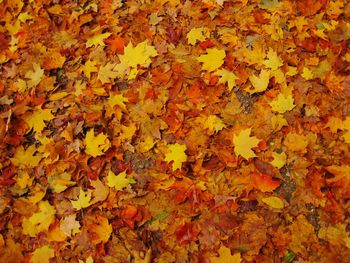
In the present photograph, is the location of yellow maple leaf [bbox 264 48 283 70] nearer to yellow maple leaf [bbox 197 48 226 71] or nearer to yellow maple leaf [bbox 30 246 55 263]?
yellow maple leaf [bbox 197 48 226 71]

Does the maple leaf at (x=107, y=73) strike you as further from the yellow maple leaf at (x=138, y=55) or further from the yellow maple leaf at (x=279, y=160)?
the yellow maple leaf at (x=279, y=160)

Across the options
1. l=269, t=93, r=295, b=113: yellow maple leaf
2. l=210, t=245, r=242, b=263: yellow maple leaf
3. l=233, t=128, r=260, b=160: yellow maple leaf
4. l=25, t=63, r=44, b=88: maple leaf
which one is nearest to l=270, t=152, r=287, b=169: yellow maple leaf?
l=233, t=128, r=260, b=160: yellow maple leaf

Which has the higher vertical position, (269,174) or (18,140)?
(18,140)

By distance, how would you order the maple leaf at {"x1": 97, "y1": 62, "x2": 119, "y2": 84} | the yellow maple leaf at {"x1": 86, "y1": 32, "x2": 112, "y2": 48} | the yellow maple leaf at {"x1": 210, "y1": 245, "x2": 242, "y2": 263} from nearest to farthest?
1. the yellow maple leaf at {"x1": 210, "y1": 245, "x2": 242, "y2": 263}
2. the maple leaf at {"x1": 97, "y1": 62, "x2": 119, "y2": 84}
3. the yellow maple leaf at {"x1": 86, "y1": 32, "x2": 112, "y2": 48}

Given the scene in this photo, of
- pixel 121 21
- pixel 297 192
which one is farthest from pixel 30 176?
pixel 297 192

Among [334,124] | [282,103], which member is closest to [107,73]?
[282,103]

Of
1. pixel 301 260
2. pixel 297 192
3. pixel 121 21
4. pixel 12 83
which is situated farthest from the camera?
pixel 121 21

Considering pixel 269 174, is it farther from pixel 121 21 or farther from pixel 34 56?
pixel 34 56

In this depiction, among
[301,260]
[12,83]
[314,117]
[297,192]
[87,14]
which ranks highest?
[87,14]

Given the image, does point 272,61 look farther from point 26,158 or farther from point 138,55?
point 26,158
